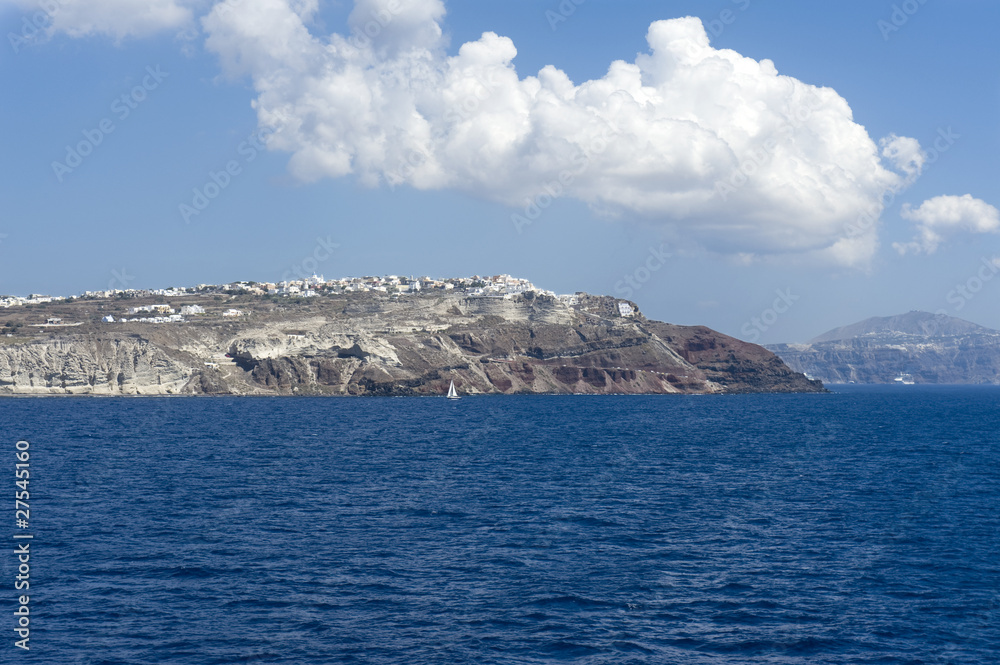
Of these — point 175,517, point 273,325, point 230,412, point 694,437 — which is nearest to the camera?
point 175,517

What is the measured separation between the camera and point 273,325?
6191 inches

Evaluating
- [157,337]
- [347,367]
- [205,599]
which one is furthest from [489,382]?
[205,599]

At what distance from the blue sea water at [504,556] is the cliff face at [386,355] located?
3128 inches

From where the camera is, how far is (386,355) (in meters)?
154

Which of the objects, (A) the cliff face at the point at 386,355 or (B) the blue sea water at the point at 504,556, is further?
(A) the cliff face at the point at 386,355

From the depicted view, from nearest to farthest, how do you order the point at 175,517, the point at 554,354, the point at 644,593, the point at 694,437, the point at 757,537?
the point at 644,593
the point at 757,537
the point at 175,517
the point at 694,437
the point at 554,354

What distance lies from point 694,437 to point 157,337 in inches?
4189

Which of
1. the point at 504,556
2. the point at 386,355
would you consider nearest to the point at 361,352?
the point at 386,355

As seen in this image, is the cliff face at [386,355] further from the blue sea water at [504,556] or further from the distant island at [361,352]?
the blue sea water at [504,556]

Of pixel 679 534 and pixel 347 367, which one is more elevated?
pixel 347 367

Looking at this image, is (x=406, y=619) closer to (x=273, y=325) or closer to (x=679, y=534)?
(x=679, y=534)

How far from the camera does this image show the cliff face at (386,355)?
13712cm

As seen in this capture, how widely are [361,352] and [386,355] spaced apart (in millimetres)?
4913

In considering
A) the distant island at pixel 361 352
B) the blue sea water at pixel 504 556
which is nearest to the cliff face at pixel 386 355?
the distant island at pixel 361 352
